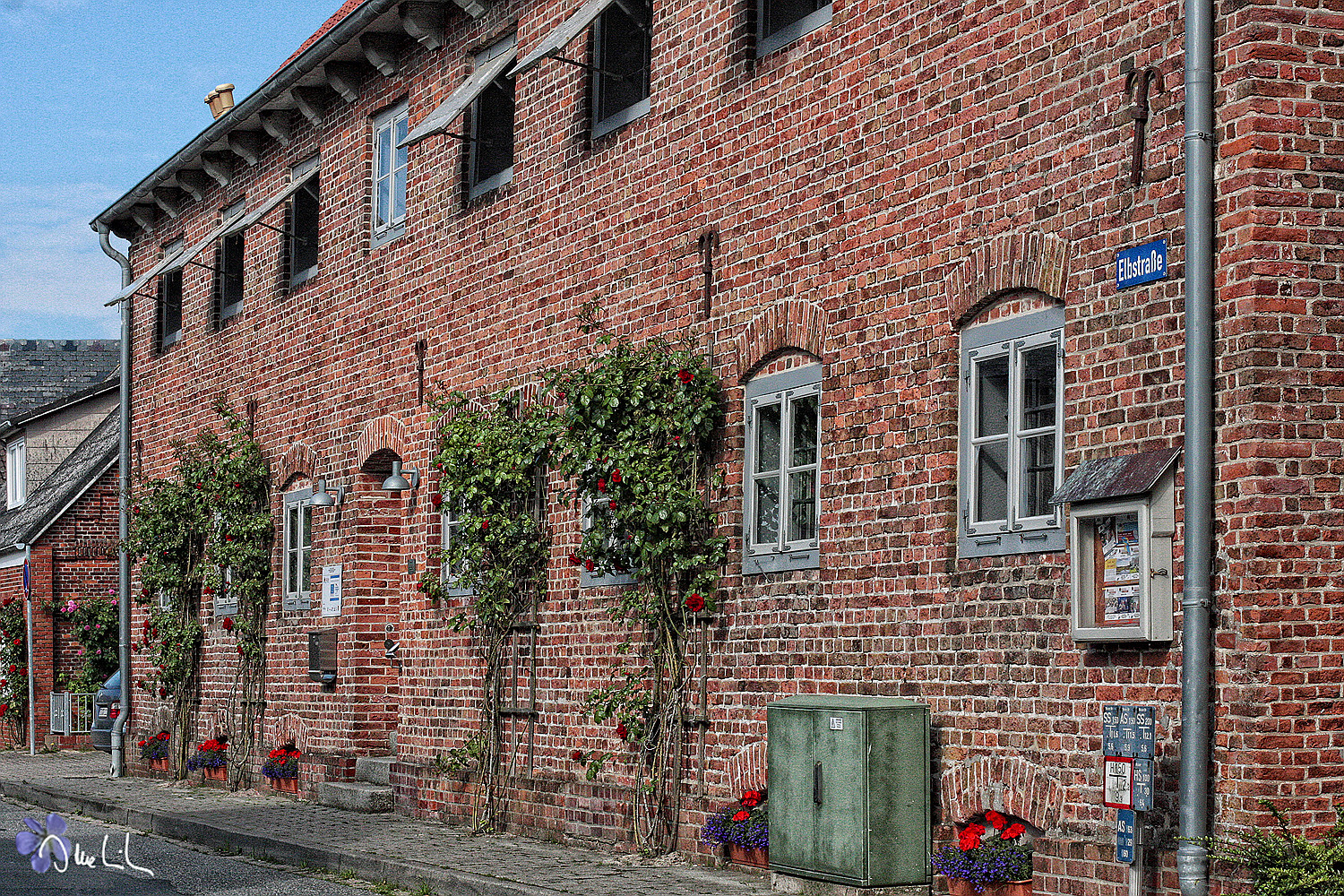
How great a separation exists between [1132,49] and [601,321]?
18.4 ft

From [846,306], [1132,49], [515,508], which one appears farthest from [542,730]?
[1132,49]

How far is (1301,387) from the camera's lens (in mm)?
7684

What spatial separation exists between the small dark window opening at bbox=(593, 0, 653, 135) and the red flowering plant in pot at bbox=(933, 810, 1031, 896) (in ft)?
21.1

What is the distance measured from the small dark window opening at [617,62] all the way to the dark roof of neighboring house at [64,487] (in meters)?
16.1

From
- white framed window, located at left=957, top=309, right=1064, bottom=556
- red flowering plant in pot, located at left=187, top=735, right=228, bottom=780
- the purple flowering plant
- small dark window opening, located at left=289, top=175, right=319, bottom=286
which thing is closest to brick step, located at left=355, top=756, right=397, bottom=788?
red flowering plant in pot, located at left=187, top=735, right=228, bottom=780

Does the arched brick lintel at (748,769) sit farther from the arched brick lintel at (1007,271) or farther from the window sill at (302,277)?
the window sill at (302,277)

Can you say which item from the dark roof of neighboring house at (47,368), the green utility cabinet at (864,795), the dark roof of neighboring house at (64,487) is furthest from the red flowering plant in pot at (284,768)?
the dark roof of neighboring house at (47,368)

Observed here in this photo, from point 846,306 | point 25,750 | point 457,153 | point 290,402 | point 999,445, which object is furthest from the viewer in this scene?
point 25,750

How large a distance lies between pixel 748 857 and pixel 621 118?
18.3 feet

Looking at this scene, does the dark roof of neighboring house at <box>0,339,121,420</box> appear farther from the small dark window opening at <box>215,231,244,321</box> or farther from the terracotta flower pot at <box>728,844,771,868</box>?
the terracotta flower pot at <box>728,844,771,868</box>

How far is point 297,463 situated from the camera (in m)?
18.5

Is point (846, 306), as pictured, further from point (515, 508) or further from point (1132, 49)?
point (515, 508)

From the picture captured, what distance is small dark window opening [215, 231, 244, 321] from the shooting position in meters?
21.2

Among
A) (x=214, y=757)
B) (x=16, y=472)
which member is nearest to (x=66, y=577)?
(x=16, y=472)
